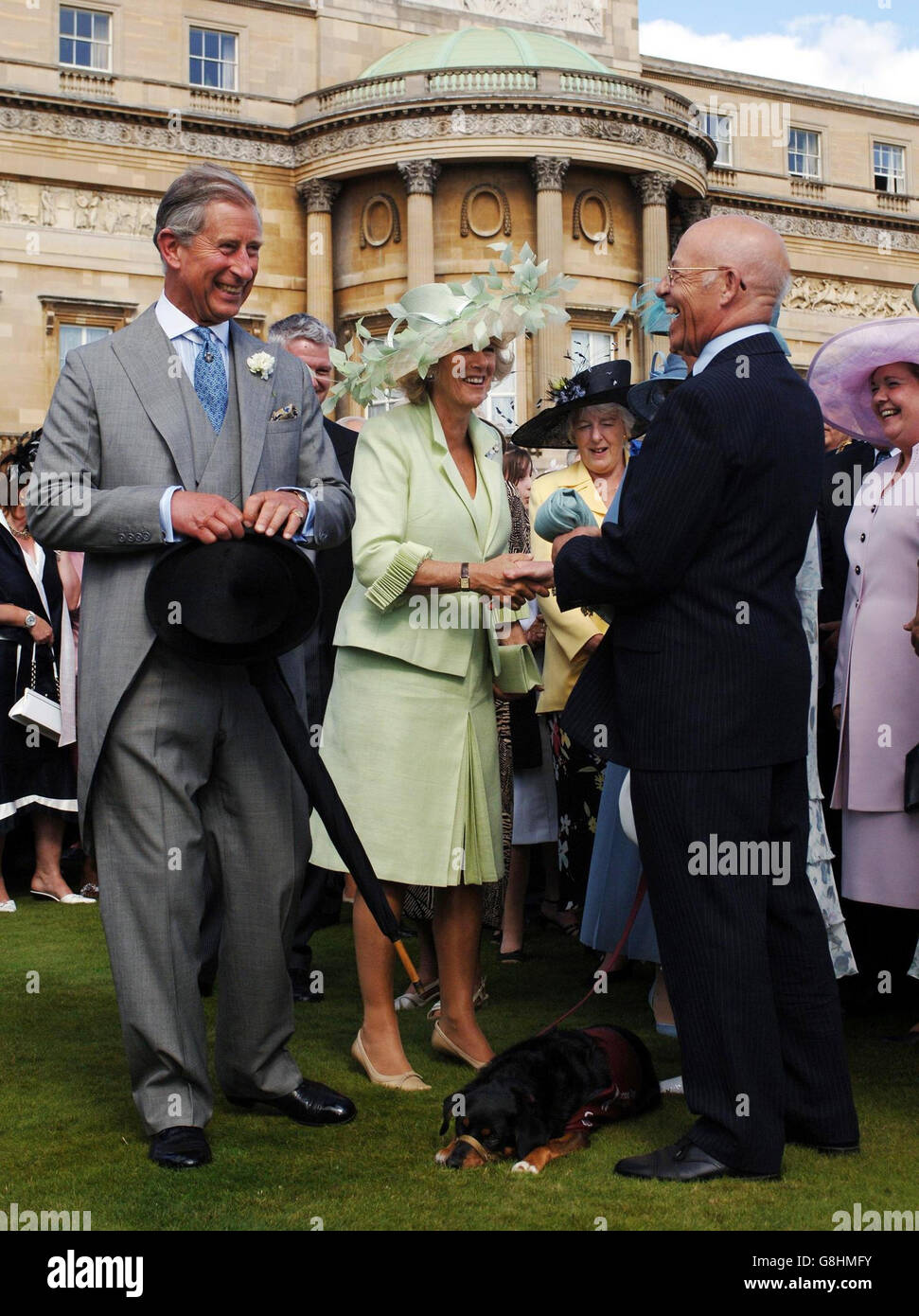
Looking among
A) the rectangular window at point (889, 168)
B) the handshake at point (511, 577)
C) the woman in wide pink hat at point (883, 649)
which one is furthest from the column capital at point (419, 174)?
the handshake at point (511, 577)

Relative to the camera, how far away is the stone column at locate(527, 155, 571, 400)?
32.0 m

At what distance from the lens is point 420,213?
32.1 metres

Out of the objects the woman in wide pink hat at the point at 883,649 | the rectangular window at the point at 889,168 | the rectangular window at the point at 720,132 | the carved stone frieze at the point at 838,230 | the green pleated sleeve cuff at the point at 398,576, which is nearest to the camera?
the green pleated sleeve cuff at the point at 398,576

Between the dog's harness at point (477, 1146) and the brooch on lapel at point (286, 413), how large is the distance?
2.10 metres

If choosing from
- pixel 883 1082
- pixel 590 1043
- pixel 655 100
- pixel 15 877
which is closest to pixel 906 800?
pixel 883 1082

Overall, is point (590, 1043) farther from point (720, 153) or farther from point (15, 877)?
point (720, 153)

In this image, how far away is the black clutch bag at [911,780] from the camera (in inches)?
198

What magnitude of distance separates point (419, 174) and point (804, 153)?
15.6 meters

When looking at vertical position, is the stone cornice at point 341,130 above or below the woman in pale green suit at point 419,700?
above

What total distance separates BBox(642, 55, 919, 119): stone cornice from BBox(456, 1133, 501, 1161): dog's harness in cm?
3967

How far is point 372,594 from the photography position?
4.70 meters

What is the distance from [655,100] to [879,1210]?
109 feet

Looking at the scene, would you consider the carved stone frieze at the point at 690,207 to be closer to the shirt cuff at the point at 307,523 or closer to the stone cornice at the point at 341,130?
the stone cornice at the point at 341,130

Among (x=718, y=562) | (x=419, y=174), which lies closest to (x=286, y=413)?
(x=718, y=562)
